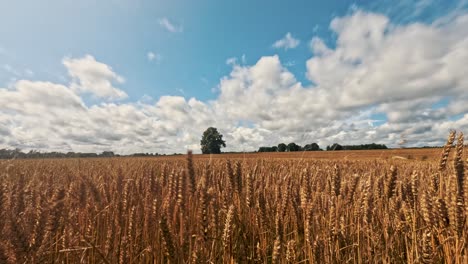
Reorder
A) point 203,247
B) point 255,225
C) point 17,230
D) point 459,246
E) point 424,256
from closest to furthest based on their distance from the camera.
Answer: point 17,230 < point 424,256 < point 459,246 < point 203,247 < point 255,225

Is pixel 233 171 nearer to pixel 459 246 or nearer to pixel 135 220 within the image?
pixel 135 220

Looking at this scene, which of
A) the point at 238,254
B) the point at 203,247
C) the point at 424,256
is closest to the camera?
the point at 424,256

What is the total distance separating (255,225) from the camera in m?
2.68

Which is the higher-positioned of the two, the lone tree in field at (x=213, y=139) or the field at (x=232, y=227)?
the lone tree in field at (x=213, y=139)

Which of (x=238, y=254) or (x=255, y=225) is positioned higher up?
(x=255, y=225)

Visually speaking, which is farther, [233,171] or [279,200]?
[279,200]

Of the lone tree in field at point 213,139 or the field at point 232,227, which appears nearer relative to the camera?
the field at point 232,227

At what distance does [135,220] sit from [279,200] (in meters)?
1.71

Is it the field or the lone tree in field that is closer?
the field

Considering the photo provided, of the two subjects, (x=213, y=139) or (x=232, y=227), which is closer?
(x=232, y=227)

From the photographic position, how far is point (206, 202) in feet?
5.94

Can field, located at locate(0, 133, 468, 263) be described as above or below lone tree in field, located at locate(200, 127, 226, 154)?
below

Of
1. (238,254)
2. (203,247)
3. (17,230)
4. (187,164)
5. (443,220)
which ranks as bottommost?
(238,254)

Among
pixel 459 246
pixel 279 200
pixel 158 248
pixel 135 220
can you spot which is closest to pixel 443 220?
pixel 459 246
